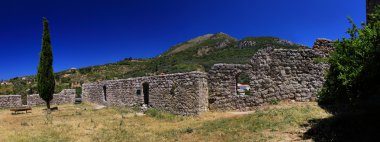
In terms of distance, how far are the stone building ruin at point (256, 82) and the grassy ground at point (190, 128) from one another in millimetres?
550

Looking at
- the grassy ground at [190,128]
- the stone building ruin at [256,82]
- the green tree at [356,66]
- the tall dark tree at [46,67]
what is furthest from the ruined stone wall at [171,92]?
the green tree at [356,66]

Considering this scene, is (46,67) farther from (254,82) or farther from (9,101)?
(254,82)

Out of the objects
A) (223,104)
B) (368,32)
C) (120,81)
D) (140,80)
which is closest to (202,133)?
(223,104)

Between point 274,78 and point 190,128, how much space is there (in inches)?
191

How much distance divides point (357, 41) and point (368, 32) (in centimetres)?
34

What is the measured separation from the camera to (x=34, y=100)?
28125mm

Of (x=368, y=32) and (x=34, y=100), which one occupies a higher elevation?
(x=368, y=32)

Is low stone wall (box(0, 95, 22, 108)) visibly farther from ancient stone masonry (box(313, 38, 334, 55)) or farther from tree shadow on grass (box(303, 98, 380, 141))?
tree shadow on grass (box(303, 98, 380, 141))

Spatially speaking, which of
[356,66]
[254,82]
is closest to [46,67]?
[254,82]

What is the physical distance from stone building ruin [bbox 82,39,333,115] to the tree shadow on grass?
2.65m

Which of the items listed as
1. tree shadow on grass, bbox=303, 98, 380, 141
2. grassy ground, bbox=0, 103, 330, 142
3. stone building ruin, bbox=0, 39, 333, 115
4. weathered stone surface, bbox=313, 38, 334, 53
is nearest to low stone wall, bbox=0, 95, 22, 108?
grassy ground, bbox=0, 103, 330, 142

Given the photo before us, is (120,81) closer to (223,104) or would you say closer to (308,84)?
(223,104)

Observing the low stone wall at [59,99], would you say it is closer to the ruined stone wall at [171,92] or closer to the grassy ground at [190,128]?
the ruined stone wall at [171,92]

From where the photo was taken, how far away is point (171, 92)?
15.6 m
